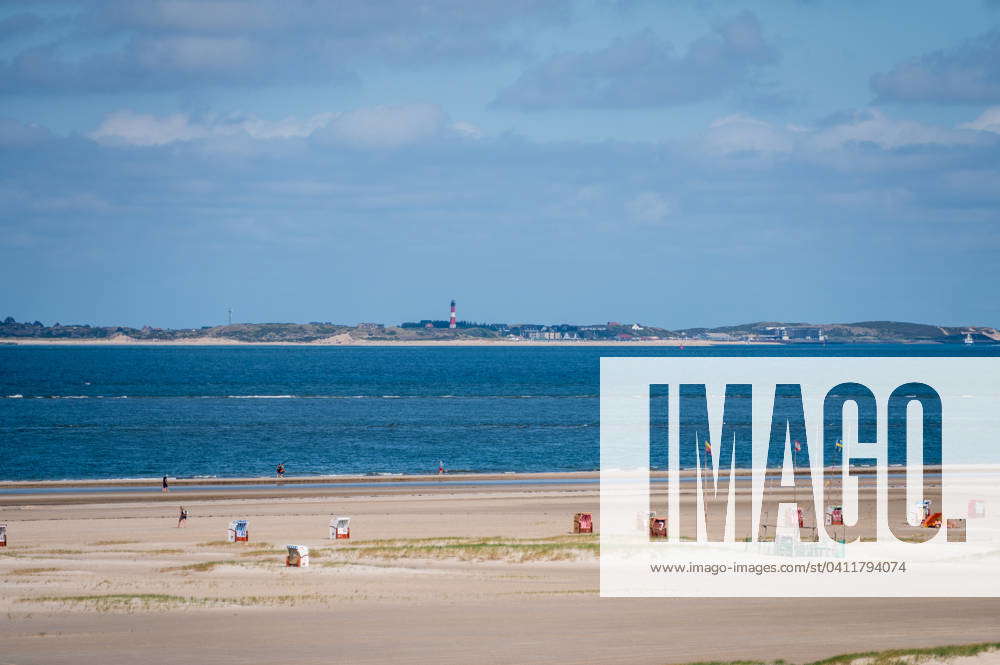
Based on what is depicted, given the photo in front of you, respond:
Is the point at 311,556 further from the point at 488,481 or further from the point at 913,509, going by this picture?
the point at 488,481

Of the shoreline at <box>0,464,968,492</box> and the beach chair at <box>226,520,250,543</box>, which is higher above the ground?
the beach chair at <box>226,520,250,543</box>

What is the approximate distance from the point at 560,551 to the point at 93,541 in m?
15.6

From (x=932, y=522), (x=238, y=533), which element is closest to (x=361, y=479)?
(x=238, y=533)

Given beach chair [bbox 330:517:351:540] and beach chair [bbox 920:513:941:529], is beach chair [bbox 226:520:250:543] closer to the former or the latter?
beach chair [bbox 330:517:351:540]

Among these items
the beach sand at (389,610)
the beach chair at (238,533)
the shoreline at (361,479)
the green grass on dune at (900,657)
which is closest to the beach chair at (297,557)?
the beach sand at (389,610)

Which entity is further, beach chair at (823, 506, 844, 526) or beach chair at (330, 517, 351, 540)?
beach chair at (823, 506, 844, 526)

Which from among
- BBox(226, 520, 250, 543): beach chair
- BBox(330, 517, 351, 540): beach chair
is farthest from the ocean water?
BBox(226, 520, 250, 543): beach chair

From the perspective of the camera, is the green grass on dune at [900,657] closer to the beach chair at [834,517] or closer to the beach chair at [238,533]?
the beach chair at [834,517]

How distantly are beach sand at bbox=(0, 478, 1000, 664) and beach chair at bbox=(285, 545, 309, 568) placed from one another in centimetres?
43

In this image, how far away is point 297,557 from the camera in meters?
29.9

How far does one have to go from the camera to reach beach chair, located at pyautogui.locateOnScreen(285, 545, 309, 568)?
29.8 m

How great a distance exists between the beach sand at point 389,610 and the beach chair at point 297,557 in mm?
434

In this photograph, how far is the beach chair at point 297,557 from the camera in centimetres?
2982

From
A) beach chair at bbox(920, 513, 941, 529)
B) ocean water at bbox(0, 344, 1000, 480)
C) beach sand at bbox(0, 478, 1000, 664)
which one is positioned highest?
ocean water at bbox(0, 344, 1000, 480)
